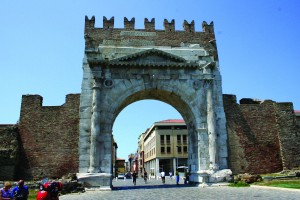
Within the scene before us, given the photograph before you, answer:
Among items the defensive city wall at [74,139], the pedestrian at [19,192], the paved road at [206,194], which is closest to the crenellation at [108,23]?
the defensive city wall at [74,139]

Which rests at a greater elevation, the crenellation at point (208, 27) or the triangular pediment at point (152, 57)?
the crenellation at point (208, 27)

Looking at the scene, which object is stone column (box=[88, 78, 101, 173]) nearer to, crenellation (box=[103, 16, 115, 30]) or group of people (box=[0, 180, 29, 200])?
crenellation (box=[103, 16, 115, 30])

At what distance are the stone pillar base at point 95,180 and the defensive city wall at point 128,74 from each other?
5.82ft

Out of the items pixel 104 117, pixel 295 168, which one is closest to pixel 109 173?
pixel 104 117

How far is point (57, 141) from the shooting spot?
696 inches

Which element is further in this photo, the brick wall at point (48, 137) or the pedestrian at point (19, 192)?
the brick wall at point (48, 137)

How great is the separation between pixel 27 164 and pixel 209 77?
11.9m

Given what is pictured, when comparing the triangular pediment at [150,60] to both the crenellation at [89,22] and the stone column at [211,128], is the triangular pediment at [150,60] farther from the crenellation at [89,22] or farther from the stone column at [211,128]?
the crenellation at [89,22]

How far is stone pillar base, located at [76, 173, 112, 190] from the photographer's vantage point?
51.8 ft

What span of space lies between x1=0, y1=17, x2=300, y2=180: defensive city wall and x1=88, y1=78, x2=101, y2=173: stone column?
3.54 ft

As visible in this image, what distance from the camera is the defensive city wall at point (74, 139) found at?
1728 centimetres

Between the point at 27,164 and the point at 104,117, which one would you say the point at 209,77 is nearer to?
the point at 104,117

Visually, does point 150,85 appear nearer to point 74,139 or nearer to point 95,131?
point 95,131

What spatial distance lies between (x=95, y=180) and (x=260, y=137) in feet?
35.6
